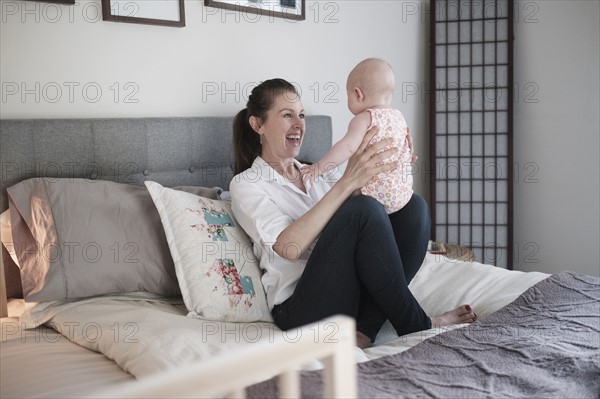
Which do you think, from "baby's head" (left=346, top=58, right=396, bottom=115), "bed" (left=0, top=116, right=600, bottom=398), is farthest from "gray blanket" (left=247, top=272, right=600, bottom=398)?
"baby's head" (left=346, top=58, right=396, bottom=115)

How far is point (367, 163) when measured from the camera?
2.01m

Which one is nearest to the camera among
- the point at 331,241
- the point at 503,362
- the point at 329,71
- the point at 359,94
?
the point at 503,362

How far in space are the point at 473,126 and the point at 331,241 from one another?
1.89 metres

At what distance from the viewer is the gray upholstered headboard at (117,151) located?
80.4 inches

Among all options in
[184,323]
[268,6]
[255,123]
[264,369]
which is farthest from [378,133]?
[264,369]

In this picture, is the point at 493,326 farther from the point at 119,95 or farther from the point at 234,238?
the point at 119,95

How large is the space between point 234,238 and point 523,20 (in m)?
2.24

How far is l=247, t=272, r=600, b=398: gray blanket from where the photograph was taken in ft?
4.38

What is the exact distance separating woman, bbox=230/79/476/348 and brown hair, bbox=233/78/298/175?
0.02m

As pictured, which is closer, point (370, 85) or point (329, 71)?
point (370, 85)

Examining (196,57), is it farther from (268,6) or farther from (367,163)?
(367,163)

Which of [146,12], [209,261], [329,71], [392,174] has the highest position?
[146,12]

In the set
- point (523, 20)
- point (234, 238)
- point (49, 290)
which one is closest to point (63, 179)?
point (49, 290)

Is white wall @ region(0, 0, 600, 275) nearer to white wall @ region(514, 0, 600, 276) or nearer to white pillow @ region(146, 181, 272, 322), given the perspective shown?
white wall @ region(514, 0, 600, 276)
